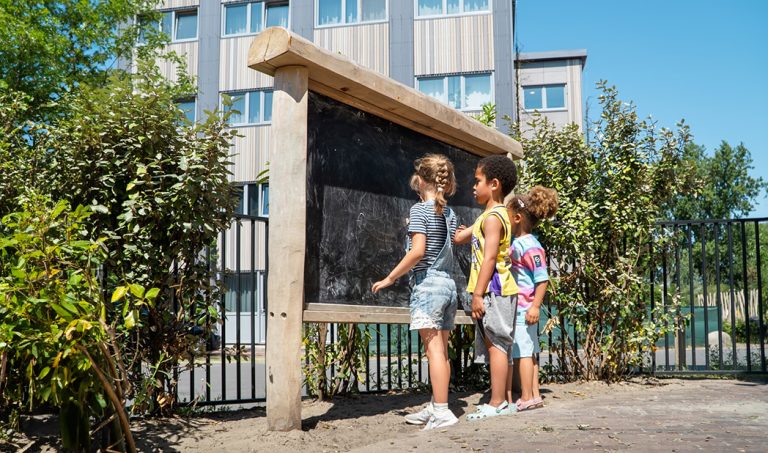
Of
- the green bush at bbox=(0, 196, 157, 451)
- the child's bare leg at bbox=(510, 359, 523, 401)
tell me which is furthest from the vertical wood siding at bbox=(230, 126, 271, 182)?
the green bush at bbox=(0, 196, 157, 451)

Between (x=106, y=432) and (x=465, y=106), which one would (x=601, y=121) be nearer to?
(x=106, y=432)

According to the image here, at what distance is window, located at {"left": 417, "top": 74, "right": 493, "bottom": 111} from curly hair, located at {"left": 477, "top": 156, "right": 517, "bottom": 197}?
18323mm

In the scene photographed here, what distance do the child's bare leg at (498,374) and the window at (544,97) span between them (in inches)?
1089

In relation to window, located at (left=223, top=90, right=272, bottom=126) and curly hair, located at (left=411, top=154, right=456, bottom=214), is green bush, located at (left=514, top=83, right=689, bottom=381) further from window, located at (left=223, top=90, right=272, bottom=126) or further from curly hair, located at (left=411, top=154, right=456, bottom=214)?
window, located at (left=223, top=90, right=272, bottom=126)

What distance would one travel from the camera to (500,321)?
5363 mm

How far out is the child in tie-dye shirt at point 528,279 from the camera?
5707mm

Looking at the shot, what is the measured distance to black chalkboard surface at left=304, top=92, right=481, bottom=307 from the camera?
4.95 metres

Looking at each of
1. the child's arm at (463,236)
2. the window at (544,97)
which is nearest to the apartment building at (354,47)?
the window at (544,97)

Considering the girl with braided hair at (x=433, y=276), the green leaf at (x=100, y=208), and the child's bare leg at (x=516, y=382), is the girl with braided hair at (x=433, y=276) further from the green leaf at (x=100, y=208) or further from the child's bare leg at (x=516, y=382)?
the green leaf at (x=100, y=208)

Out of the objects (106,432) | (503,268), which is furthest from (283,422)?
(503,268)

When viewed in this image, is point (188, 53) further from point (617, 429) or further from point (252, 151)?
point (617, 429)

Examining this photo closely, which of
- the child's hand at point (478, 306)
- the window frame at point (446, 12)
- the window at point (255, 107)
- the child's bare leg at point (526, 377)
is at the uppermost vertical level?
the window frame at point (446, 12)

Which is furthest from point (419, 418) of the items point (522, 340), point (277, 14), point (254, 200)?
point (277, 14)

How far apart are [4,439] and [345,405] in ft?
8.78
